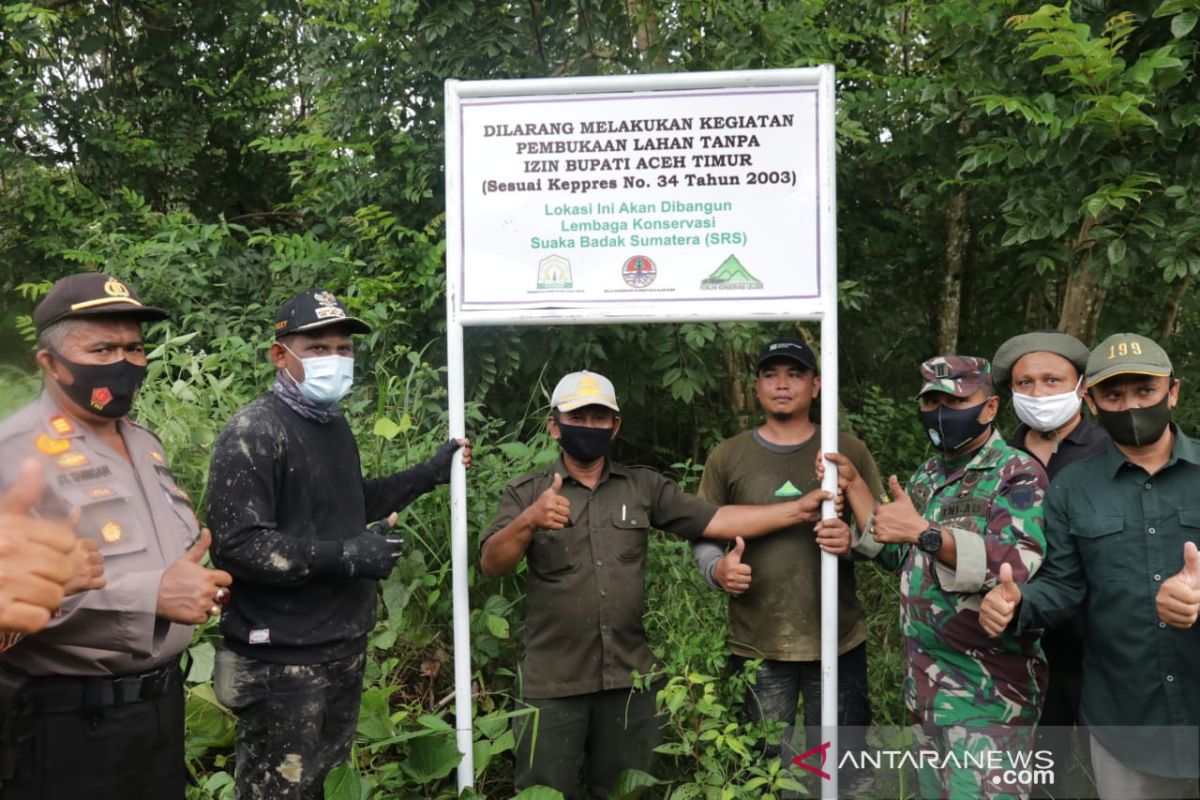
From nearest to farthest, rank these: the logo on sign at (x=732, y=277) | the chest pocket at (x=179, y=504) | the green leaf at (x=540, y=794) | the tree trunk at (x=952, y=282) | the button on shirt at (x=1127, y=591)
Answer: the button on shirt at (x=1127, y=591) → the chest pocket at (x=179, y=504) → the green leaf at (x=540, y=794) → the logo on sign at (x=732, y=277) → the tree trunk at (x=952, y=282)

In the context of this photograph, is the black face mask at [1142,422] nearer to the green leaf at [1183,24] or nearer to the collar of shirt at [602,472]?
the green leaf at [1183,24]

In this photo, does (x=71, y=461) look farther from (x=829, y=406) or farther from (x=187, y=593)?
(x=829, y=406)

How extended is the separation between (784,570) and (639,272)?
1267mm

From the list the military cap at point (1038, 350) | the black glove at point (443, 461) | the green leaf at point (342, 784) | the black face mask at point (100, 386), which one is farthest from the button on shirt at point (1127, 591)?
the black face mask at point (100, 386)

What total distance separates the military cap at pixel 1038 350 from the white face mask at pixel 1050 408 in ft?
0.30

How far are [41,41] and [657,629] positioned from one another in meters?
6.22

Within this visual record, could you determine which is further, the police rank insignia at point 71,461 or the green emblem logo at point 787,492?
the green emblem logo at point 787,492

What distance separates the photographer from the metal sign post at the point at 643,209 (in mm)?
3576

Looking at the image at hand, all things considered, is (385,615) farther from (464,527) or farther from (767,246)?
(767,246)

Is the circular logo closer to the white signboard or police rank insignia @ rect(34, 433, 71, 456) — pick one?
the white signboard

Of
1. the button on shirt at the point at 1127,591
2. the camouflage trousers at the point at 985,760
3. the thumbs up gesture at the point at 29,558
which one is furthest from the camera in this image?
the camouflage trousers at the point at 985,760

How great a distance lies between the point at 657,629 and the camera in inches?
174

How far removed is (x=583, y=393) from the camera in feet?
11.8
